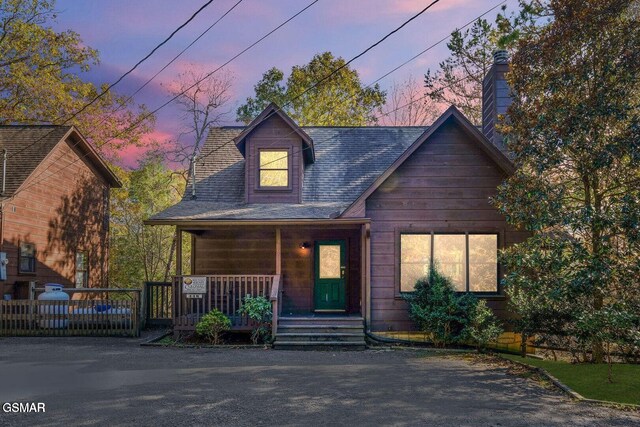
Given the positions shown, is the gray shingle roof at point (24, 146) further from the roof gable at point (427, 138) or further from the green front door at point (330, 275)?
the roof gable at point (427, 138)

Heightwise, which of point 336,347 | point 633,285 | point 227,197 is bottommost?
point 336,347

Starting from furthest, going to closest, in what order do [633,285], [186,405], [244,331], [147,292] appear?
[147,292], [244,331], [633,285], [186,405]

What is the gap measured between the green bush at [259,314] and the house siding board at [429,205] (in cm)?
271

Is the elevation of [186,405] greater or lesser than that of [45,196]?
lesser

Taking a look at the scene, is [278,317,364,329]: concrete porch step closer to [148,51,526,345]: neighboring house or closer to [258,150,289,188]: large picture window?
[148,51,526,345]: neighboring house

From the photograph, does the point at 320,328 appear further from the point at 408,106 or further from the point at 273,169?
the point at 408,106

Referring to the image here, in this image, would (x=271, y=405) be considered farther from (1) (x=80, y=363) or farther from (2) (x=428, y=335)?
(2) (x=428, y=335)

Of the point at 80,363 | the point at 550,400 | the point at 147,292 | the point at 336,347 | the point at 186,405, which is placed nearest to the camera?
the point at 186,405

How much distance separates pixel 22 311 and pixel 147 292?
3294mm

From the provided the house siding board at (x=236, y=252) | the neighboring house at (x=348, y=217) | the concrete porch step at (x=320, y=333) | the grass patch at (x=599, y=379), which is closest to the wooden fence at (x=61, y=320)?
the neighboring house at (x=348, y=217)

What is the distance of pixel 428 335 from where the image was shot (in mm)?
13195

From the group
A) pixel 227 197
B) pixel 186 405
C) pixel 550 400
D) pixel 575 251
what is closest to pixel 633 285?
pixel 575 251

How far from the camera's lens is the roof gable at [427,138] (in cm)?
1378

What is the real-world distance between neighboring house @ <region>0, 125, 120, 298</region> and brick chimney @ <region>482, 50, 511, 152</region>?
1508 centimetres
